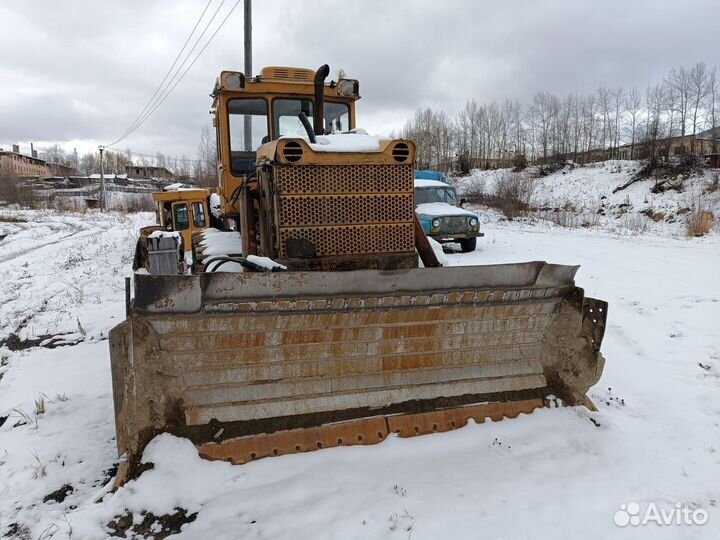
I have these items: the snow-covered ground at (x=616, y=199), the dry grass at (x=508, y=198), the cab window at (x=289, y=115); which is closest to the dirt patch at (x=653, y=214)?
the snow-covered ground at (x=616, y=199)

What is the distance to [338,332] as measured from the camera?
299 cm

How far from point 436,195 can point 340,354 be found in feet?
37.6

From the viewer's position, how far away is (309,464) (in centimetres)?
275

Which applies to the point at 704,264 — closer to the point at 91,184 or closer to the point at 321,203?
the point at 321,203

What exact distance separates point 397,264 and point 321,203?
0.74 m

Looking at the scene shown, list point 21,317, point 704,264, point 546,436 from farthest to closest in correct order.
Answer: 1. point 704,264
2. point 21,317
3. point 546,436

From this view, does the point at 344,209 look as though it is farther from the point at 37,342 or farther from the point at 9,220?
the point at 9,220

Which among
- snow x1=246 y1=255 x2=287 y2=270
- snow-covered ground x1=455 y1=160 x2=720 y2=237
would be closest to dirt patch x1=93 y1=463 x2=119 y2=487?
snow x1=246 y1=255 x2=287 y2=270

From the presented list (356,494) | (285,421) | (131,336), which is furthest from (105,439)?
(356,494)

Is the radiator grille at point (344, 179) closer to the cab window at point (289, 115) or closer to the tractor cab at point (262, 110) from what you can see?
the tractor cab at point (262, 110)

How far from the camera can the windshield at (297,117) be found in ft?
16.5

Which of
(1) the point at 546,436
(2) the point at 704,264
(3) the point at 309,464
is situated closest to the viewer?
(3) the point at 309,464

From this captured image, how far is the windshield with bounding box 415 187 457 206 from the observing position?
13742 millimetres

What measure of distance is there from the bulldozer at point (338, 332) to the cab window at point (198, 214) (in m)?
11.9
